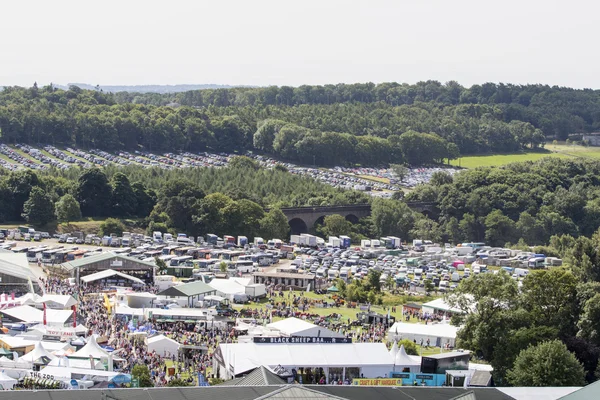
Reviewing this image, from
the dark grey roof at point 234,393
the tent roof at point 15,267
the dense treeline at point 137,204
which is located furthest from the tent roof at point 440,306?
the dense treeline at point 137,204

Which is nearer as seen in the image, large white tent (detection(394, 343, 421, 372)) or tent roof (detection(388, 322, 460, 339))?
large white tent (detection(394, 343, 421, 372))

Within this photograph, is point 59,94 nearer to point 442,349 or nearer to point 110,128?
point 110,128

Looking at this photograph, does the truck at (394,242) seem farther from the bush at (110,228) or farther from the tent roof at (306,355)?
the tent roof at (306,355)

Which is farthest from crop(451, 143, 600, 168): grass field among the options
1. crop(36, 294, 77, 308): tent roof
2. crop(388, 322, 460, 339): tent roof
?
crop(36, 294, 77, 308): tent roof

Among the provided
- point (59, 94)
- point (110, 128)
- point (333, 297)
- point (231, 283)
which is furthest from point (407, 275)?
point (59, 94)

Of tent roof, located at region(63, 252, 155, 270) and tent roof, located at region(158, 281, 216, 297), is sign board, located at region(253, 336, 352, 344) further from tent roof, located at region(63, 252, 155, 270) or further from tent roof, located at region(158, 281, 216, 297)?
tent roof, located at region(63, 252, 155, 270)

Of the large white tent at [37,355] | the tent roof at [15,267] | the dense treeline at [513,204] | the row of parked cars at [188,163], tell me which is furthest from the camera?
the row of parked cars at [188,163]

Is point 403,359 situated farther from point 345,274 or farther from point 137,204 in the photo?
point 137,204
